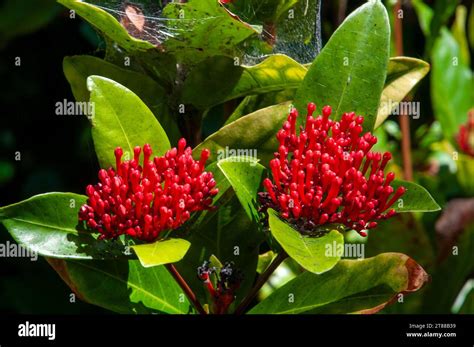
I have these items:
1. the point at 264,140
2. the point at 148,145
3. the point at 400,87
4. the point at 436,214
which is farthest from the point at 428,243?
the point at 148,145

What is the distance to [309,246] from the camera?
3.84 ft

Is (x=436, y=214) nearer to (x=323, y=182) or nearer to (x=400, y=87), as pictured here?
(x=400, y=87)

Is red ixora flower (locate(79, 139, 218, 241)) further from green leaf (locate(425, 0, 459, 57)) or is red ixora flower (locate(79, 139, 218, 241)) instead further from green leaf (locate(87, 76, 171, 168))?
green leaf (locate(425, 0, 459, 57))

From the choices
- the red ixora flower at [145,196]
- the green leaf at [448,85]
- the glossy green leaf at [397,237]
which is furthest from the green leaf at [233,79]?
the green leaf at [448,85]

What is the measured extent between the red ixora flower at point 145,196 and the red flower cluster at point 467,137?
168cm

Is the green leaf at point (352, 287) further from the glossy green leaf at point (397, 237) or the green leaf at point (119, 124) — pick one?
the glossy green leaf at point (397, 237)

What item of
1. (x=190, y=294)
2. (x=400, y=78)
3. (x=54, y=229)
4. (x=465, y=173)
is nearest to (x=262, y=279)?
(x=190, y=294)

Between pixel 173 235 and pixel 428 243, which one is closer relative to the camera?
pixel 173 235

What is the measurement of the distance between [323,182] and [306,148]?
0.07 m

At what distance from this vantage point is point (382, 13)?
1.32 m

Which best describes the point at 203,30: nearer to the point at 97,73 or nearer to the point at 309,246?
the point at 97,73

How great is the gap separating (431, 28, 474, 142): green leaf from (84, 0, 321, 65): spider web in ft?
4.12

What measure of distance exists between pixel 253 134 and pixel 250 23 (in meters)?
0.22

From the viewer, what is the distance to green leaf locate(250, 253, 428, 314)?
4.21 feet
